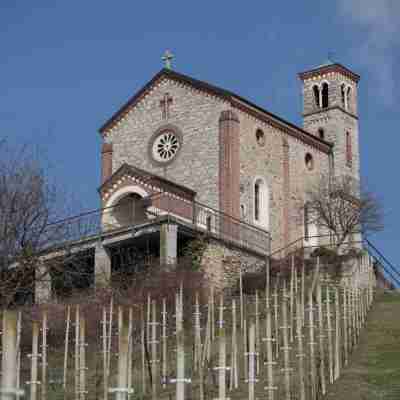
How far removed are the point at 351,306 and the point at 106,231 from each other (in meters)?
12.7

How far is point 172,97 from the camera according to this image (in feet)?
121

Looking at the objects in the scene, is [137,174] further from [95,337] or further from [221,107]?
[95,337]

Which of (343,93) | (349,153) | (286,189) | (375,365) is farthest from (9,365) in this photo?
(343,93)

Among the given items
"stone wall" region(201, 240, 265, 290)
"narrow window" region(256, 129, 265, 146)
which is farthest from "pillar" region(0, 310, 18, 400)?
"narrow window" region(256, 129, 265, 146)

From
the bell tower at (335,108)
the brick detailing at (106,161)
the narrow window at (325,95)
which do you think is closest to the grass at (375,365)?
the brick detailing at (106,161)

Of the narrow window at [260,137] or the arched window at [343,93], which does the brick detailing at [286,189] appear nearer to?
the narrow window at [260,137]

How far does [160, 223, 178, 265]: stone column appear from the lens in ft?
91.8

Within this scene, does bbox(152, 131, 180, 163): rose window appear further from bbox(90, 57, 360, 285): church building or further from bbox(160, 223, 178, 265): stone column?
bbox(160, 223, 178, 265): stone column

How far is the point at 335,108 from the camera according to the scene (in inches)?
1740

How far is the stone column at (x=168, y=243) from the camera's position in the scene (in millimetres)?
27969

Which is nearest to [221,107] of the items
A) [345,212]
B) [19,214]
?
[345,212]

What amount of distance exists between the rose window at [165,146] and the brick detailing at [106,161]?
2415mm

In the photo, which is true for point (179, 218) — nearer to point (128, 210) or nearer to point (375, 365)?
point (128, 210)

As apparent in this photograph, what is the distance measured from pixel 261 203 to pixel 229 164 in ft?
8.79
